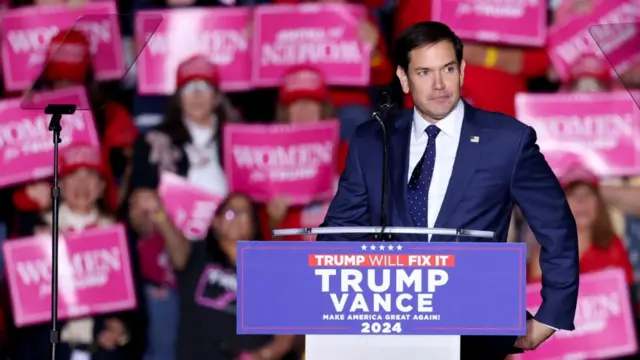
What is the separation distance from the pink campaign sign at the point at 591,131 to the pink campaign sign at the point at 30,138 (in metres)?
1.88

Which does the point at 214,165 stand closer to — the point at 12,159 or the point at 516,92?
the point at 12,159

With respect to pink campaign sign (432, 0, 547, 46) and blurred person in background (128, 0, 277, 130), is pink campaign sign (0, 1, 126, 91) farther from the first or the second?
pink campaign sign (432, 0, 547, 46)

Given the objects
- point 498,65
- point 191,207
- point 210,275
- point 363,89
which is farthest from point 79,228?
point 498,65

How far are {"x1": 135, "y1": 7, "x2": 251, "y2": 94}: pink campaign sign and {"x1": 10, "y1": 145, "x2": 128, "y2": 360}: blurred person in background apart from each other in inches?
16.4

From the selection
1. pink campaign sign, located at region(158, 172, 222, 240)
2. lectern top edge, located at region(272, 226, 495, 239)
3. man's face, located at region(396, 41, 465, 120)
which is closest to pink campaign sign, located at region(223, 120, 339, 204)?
pink campaign sign, located at region(158, 172, 222, 240)

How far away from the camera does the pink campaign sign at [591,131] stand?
15.6ft

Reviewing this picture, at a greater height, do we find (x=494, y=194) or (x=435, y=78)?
(x=435, y=78)

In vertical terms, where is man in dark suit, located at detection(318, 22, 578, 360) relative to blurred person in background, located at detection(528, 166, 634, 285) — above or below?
above

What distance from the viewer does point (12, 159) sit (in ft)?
16.3

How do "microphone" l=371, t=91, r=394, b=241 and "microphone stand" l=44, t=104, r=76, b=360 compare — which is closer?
"microphone" l=371, t=91, r=394, b=241

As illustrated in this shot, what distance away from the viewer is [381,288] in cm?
246

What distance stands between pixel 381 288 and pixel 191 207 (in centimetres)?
250

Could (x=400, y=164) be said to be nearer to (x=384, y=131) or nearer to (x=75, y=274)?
(x=384, y=131)

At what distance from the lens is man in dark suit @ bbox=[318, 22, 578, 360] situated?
9.24ft
